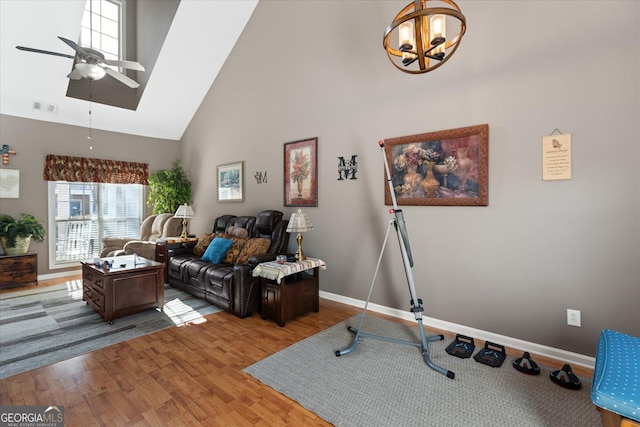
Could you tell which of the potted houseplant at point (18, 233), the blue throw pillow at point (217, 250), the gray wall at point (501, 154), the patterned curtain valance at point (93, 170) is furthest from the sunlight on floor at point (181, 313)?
the patterned curtain valance at point (93, 170)

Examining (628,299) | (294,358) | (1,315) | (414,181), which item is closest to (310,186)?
(414,181)

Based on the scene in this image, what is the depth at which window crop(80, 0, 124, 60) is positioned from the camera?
17.7 feet

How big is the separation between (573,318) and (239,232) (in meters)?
3.87

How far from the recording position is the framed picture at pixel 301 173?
4191mm

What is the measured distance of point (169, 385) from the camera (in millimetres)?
2186

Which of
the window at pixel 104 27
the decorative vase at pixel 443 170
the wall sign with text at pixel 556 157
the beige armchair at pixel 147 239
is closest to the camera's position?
the wall sign with text at pixel 556 157

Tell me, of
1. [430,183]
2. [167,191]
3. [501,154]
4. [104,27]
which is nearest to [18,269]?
[167,191]

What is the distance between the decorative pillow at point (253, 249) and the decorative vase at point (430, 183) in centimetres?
208

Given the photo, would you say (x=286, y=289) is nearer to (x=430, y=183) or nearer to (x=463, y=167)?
(x=430, y=183)

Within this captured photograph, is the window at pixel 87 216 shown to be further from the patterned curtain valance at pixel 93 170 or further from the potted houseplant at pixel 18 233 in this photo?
the potted houseplant at pixel 18 233

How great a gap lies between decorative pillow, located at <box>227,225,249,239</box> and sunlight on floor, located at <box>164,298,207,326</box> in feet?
3.80

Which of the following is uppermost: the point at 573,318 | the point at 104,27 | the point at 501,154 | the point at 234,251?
the point at 104,27

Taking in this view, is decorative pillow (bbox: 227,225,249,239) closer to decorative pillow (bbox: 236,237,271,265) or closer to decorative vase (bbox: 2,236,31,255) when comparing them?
decorative pillow (bbox: 236,237,271,265)

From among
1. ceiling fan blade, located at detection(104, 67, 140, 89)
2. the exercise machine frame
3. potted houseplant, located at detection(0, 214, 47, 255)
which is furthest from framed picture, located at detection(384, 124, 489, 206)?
potted houseplant, located at detection(0, 214, 47, 255)
